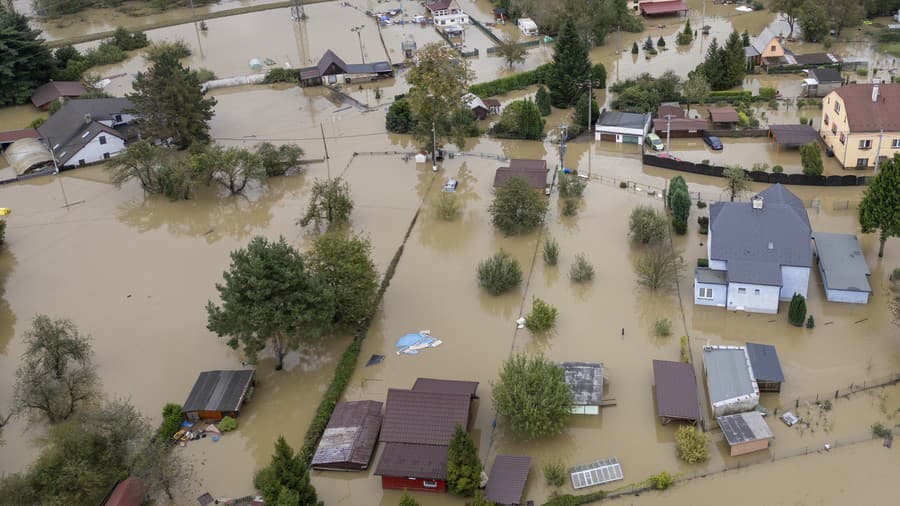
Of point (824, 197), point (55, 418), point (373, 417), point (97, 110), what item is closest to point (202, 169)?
point (97, 110)

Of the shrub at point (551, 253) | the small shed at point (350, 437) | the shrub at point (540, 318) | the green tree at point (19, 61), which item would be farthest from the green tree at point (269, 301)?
the green tree at point (19, 61)

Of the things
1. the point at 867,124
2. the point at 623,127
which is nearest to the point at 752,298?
the point at 867,124

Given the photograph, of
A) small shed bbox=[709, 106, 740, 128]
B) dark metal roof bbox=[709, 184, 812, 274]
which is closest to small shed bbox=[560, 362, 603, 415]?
dark metal roof bbox=[709, 184, 812, 274]

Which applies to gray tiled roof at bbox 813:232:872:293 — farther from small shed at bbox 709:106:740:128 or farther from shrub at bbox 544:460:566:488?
small shed at bbox 709:106:740:128

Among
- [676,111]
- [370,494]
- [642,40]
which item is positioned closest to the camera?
[370,494]

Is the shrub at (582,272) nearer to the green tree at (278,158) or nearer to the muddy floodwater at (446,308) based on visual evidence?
the muddy floodwater at (446,308)

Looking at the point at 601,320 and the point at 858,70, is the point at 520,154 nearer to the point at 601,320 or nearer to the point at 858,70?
the point at 601,320
